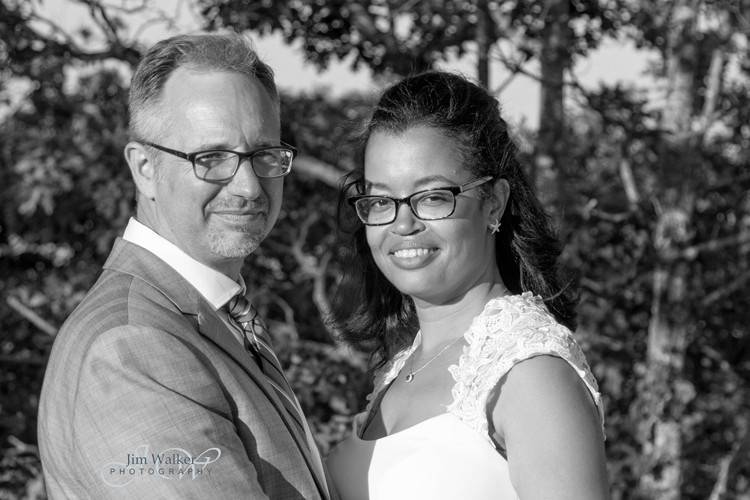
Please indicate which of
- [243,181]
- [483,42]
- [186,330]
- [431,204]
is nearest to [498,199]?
[431,204]

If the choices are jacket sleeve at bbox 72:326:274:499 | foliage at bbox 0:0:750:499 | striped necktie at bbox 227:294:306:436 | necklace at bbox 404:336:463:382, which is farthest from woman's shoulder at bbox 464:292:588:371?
foliage at bbox 0:0:750:499

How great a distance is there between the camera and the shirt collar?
2.46 m

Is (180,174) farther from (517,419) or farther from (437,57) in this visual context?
(437,57)

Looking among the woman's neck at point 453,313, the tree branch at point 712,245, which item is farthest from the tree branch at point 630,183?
the woman's neck at point 453,313

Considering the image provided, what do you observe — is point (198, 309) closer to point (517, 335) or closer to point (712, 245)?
point (517, 335)

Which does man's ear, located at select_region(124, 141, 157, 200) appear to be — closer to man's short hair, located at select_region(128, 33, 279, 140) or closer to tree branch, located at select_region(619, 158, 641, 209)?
man's short hair, located at select_region(128, 33, 279, 140)

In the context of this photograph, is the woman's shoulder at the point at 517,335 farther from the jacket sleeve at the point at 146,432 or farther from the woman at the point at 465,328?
the jacket sleeve at the point at 146,432

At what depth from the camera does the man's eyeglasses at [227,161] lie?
2496 millimetres

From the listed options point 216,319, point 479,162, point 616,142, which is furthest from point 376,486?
point 616,142

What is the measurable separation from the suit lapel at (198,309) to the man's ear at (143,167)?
22cm

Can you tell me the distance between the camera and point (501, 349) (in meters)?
2.55

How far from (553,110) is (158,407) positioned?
15.0ft

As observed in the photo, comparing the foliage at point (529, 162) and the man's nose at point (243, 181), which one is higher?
the man's nose at point (243, 181)

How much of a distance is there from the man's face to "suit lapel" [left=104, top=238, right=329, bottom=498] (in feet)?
0.51
